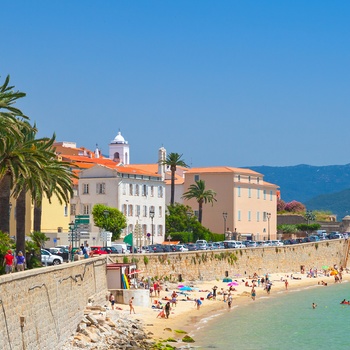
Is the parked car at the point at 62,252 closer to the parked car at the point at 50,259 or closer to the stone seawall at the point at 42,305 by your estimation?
the parked car at the point at 50,259

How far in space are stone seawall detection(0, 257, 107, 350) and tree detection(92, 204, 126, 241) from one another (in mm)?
38477

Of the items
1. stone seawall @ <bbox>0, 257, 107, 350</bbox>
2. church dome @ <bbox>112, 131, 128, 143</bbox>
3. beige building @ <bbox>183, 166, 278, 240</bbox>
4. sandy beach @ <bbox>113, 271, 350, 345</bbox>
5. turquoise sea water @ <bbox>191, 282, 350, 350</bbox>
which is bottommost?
turquoise sea water @ <bbox>191, 282, 350, 350</bbox>

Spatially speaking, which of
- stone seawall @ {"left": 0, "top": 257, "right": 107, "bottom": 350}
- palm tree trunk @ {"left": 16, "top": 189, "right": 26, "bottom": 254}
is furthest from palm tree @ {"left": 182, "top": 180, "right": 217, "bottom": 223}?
stone seawall @ {"left": 0, "top": 257, "right": 107, "bottom": 350}

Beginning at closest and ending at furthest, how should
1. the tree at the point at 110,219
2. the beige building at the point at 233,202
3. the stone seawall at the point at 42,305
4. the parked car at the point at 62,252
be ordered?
1. the stone seawall at the point at 42,305
2. the parked car at the point at 62,252
3. the tree at the point at 110,219
4. the beige building at the point at 233,202

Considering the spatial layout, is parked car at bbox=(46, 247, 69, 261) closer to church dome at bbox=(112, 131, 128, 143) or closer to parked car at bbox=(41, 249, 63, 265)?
parked car at bbox=(41, 249, 63, 265)

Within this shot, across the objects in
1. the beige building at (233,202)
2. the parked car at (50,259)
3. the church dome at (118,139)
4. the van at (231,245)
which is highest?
the church dome at (118,139)

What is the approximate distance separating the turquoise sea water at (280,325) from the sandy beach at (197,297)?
2.72 feet

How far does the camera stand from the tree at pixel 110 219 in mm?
79938

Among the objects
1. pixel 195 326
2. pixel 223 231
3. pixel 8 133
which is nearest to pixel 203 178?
pixel 223 231

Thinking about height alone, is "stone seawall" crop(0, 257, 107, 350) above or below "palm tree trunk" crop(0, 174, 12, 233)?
below

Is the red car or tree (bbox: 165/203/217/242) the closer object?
the red car

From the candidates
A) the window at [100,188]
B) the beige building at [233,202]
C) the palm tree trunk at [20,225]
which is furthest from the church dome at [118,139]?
the palm tree trunk at [20,225]

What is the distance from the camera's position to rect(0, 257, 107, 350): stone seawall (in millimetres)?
25906

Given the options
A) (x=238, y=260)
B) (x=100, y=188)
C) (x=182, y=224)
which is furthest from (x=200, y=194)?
(x=238, y=260)
